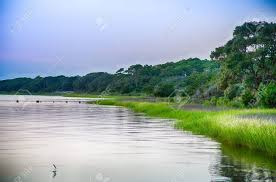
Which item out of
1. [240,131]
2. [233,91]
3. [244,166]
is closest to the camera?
[244,166]

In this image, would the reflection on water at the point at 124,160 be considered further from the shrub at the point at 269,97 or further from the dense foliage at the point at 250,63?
the dense foliage at the point at 250,63

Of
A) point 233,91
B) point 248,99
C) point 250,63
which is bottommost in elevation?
point 248,99

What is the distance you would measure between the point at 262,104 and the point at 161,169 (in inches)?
1837

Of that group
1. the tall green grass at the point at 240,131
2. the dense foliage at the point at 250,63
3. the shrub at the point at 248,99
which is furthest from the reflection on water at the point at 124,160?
the dense foliage at the point at 250,63

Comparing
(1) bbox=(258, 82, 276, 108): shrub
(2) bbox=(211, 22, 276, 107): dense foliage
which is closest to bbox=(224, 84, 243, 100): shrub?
(2) bbox=(211, 22, 276, 107): dense foliage

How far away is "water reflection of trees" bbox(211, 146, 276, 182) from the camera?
23.7m

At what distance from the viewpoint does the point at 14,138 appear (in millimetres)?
43188

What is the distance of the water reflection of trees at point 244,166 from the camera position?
23.7m

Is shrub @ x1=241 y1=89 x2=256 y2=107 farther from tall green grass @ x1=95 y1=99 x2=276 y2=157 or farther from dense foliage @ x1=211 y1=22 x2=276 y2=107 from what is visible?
tall green grass @ x1=95 y1=99 x2=276 y2=157

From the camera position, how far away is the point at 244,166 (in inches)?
1066

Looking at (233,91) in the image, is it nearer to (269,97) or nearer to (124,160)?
(269,97)

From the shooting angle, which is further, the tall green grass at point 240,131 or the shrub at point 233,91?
the shrub at point 233,91

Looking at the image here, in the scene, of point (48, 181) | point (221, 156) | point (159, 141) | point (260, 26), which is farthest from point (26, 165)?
point (260, 26)

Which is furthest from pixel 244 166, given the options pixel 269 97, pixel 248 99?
pixel 248 99
